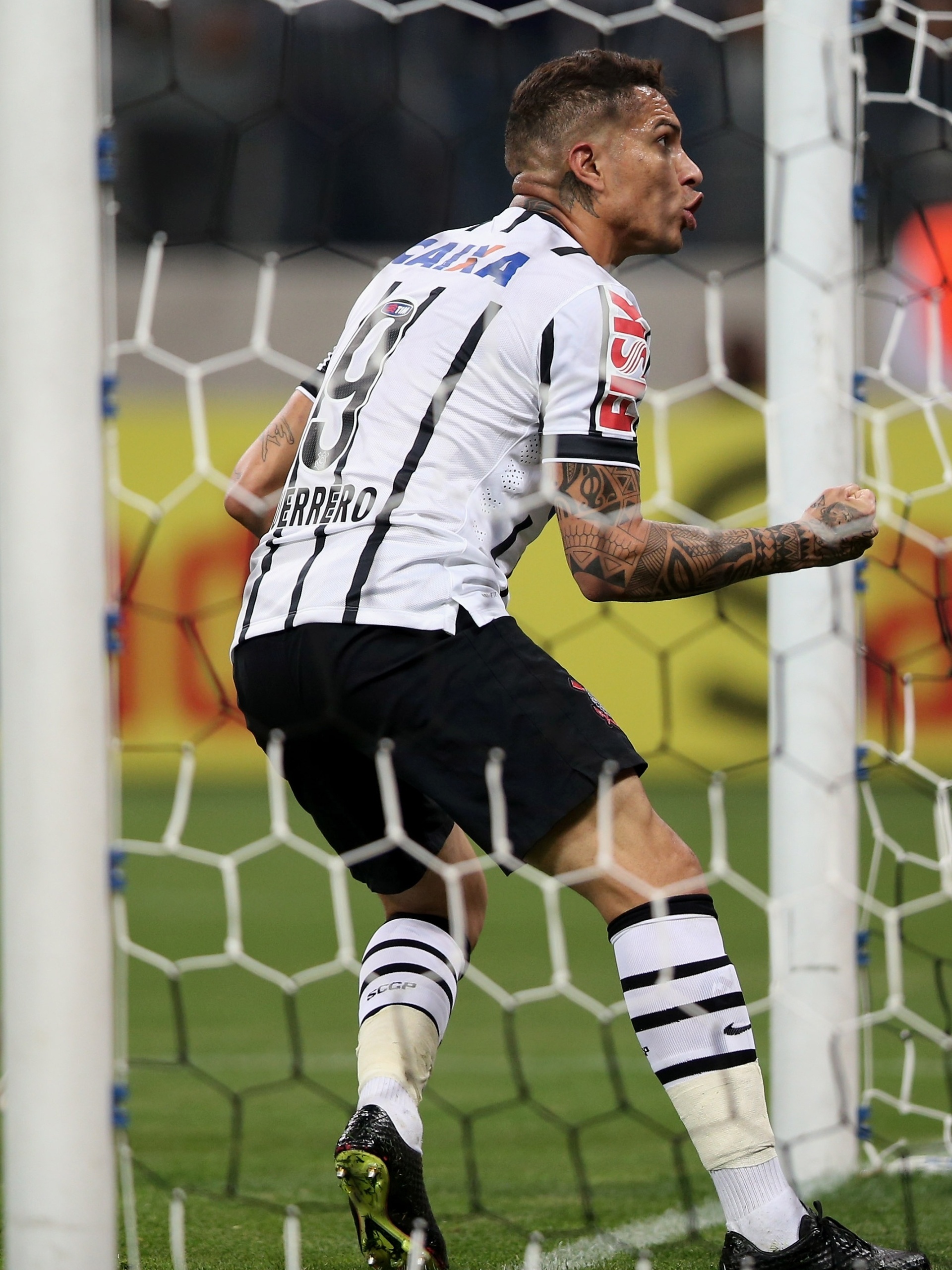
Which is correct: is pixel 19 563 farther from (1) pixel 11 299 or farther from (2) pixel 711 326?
(2) pixel 711 326

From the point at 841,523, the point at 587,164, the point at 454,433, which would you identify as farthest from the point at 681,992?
the point at 587,164

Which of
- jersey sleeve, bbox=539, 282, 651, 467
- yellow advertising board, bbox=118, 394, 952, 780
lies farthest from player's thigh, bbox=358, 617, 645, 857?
yellow advertising board, bbox=118, 394, 952, 780

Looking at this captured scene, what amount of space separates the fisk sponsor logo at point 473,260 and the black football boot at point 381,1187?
0.98 m

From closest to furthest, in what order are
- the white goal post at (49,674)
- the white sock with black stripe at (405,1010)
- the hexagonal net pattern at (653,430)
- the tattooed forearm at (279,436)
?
the white goal post at (49,674) → the white sock with black stripe at (405,1010) → the tattooed forearm at (279,436) → the hexagonal net pattern at (653,430)

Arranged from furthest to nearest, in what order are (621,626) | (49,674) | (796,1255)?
(621,626) → (796,1255) → (49,674)

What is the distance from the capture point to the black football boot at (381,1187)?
181 cm

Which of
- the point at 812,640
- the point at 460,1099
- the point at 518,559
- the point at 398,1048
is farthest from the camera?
the point at 460,1099

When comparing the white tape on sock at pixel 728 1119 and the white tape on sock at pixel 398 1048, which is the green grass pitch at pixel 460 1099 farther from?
the white tape on sock at pixel 728 1119

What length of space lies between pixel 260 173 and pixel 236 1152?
794 centimetres

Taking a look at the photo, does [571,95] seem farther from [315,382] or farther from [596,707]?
[596,707]

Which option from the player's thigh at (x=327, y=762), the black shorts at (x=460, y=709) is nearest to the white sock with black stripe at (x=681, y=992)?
the black shorts at (x=460, y=709)

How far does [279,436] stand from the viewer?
2035 millimetres

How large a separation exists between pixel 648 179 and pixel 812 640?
82 centimetres

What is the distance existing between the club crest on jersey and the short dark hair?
11.0 inches
